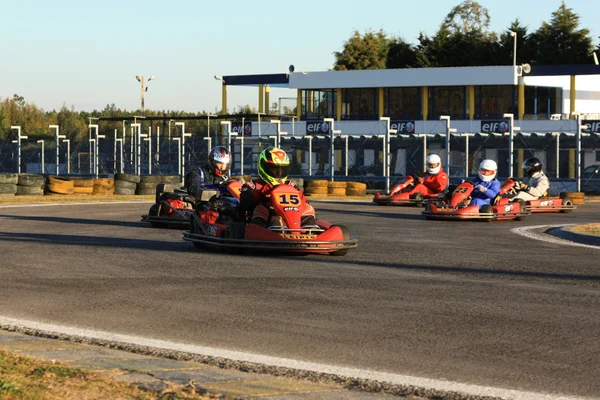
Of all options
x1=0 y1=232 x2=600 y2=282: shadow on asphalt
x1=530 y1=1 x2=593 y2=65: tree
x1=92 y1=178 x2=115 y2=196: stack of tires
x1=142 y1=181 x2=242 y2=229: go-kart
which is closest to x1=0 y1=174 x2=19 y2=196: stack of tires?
x1=92 y1=178 x2=115 y2=196: stack of tires

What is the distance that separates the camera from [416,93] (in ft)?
206

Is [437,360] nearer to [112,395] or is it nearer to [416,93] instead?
[112,395]

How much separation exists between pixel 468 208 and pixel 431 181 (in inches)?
263

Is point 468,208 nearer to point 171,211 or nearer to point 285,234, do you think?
point 171,211

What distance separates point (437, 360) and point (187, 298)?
10.3 feet

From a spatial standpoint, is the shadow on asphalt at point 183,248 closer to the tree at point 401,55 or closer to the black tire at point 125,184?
the black tire at point 125,184

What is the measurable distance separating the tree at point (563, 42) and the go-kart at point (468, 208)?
187 feet

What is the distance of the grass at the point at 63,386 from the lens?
474cm

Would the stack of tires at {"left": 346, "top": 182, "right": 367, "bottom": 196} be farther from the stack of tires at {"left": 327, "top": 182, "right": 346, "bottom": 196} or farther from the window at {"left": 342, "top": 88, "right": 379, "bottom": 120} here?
the window at {"left": 342, "top": 88, "right": 379, "bottom": 120}

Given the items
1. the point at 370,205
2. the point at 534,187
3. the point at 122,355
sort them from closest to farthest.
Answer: the point at 122,355 → the point at 534,187 → the point at 370,205

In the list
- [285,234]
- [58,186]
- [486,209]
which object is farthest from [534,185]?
[58,186]

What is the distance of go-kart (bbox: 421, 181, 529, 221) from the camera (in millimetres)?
20406

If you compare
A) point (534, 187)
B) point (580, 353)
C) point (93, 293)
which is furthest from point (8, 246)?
point (534, 187)

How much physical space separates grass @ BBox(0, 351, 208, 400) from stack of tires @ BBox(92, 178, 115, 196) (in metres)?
26.8
